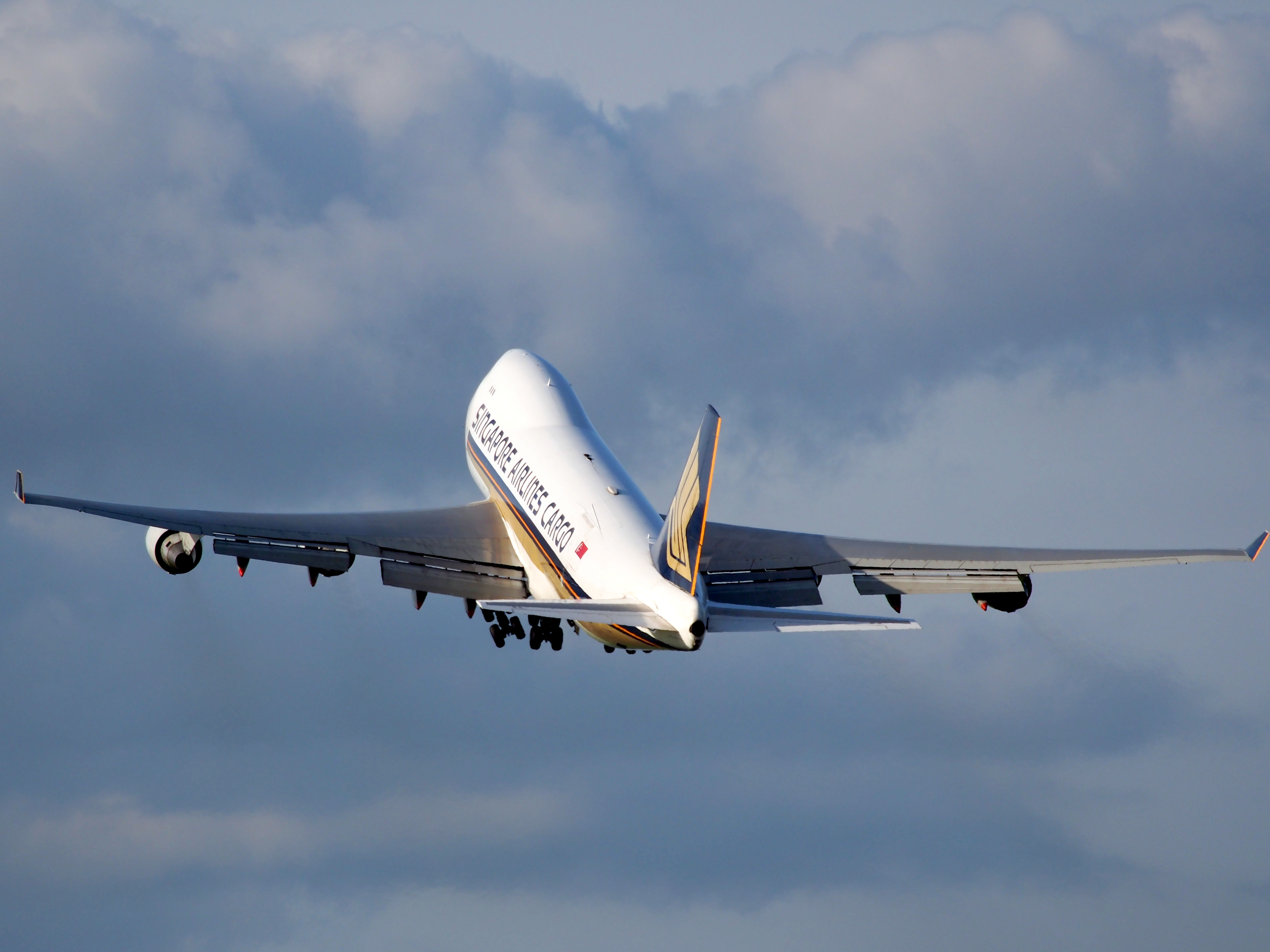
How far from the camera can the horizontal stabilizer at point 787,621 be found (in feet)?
134

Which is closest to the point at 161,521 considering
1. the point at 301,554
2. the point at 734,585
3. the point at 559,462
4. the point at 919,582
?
the point at 301,554

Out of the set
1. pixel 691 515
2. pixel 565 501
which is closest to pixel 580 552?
pixel 565 501

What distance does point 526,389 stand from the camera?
2431 inches

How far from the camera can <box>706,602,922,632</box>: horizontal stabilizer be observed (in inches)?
1609

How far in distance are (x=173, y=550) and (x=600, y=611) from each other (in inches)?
640

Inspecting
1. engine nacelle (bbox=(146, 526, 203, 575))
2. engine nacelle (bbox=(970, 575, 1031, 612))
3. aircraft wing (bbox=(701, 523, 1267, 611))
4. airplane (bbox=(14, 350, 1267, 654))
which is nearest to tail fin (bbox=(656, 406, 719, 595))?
airplane (bbox=(14, 350, 1267, 654))

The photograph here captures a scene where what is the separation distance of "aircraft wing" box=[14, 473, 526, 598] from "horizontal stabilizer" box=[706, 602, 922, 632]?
9866 mm

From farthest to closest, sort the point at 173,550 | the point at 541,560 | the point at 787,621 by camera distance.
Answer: the point at 173,550 → the point at 541,560 → the point at 787,621

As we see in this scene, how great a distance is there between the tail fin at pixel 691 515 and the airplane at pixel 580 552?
47 mm

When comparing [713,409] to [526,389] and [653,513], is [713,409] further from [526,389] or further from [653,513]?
[526,389]

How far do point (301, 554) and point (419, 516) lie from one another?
541 centimetres

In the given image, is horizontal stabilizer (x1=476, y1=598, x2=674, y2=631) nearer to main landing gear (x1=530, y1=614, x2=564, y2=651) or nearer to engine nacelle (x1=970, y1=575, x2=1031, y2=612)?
main landing gear (x1=530, y1=614, x2=564, y2=651)

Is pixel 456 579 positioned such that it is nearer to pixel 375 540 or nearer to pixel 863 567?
pixel 375 540

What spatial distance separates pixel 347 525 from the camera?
5525 centimetres
